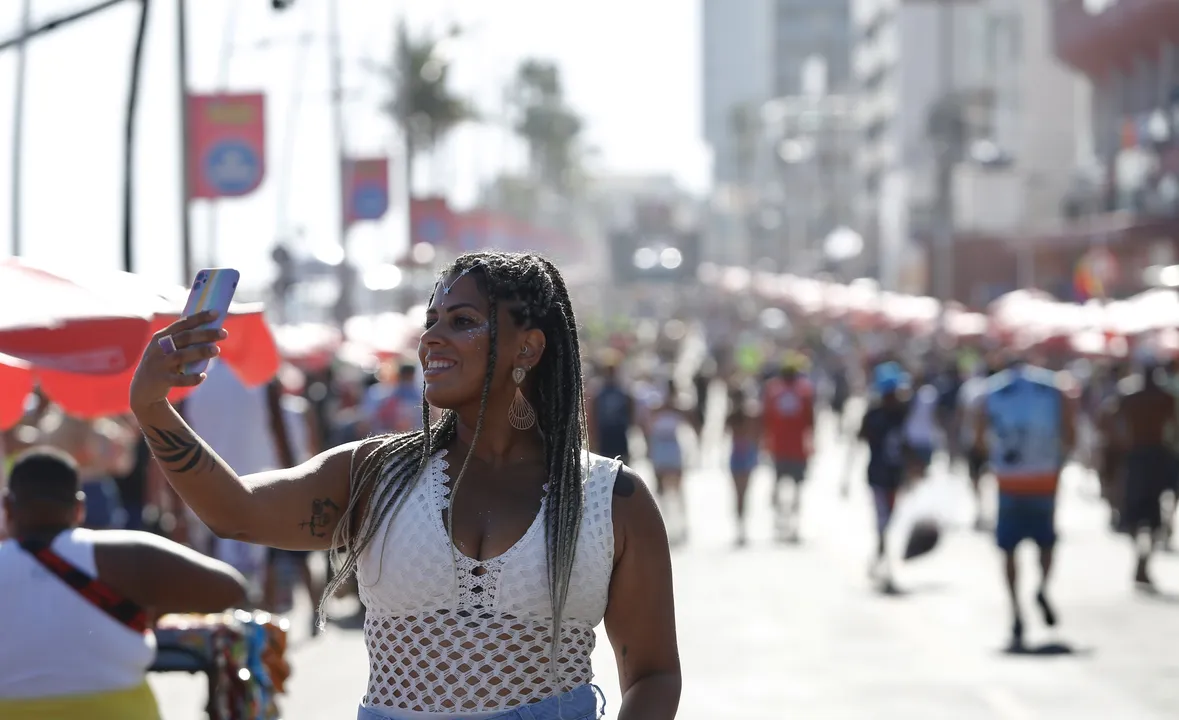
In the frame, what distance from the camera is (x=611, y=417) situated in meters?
21.5

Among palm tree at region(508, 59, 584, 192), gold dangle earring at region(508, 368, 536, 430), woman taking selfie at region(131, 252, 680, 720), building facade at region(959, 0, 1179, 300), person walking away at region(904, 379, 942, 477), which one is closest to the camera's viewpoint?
woman taking selfie at region(131, 252, 680, 720)

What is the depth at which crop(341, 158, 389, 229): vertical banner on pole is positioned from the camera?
36.8m

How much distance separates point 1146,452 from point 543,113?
12243cm

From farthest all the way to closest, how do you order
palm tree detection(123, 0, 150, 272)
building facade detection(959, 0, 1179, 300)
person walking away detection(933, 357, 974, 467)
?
building facade detection(959, 0, 1179, 300) < person walking away detection(933, 357, 974, 467) < palm tree detection(123, 0, 150, 272)

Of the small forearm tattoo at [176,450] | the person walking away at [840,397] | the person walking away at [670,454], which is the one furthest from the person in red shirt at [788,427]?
the small forearm tattoo at [176,450]

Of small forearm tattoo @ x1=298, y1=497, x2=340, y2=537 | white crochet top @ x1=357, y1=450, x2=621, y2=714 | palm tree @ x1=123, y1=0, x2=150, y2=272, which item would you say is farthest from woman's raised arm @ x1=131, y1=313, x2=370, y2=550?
palm tree @ x1=123, y1=0, x2=150, y2=272

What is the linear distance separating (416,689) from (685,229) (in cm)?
16928

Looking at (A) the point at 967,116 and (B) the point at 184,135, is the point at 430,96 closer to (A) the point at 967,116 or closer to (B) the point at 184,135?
(A) the point at 967,116

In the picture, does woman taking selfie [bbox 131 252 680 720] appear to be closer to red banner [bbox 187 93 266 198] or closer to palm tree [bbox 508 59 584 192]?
red banner [bbox 187 93 266 198]

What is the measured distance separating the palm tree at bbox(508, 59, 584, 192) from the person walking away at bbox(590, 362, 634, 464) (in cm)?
11315

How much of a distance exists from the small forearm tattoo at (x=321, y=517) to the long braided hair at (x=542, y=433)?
0.07 ft

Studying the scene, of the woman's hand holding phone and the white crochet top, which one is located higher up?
the woman's hand holding phone

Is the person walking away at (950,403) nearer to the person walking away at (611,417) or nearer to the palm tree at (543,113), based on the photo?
the person walking away at (611,417)

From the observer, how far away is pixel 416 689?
376 cm
